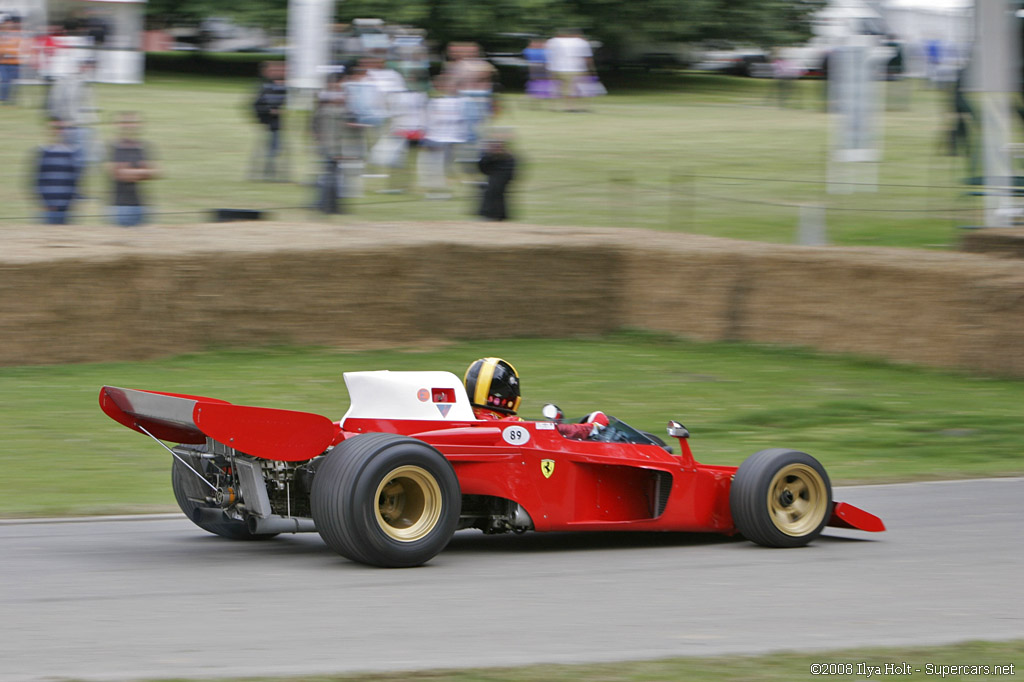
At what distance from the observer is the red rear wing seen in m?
5.91

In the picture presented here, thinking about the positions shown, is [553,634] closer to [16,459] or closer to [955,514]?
[955,514]

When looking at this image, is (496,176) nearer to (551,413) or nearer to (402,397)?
(551,413)

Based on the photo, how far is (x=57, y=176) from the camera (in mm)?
14000

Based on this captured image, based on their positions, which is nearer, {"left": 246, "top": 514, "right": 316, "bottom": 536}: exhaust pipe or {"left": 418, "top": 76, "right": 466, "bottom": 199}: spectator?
{"left": 246, "top": 514, "right": 316, "bottom": 536}: exhaust pipe

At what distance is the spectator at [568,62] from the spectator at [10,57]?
11071 mm

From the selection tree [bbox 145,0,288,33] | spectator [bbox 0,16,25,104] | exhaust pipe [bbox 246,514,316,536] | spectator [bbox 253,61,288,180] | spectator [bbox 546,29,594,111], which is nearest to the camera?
exhaust pipe [bbox 246,514,316,536]

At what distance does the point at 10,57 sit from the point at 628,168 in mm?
11870

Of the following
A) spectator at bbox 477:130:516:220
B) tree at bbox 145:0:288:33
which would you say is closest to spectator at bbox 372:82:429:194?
spectator at bbox 477:130:516:220

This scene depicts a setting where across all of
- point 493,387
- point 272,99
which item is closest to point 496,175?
point 272,99

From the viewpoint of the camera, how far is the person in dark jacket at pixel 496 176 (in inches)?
619

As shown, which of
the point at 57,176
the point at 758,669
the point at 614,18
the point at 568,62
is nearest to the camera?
the point at 758,669

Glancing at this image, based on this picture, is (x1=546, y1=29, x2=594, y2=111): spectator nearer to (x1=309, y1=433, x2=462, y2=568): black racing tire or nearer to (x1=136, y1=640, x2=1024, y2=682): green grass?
(x1=309, y1=433, x2=462, y2=568): black racing tire

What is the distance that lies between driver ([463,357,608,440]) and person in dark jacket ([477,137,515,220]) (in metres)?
8.94

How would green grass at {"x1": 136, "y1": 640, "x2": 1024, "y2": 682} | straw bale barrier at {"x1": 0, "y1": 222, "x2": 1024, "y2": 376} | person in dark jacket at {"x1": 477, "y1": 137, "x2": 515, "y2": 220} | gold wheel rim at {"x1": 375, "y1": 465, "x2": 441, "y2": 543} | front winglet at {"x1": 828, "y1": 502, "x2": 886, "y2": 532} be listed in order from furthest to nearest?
person in dark jacket at {"x1": 477, "y1": 137, "x2": 515, "y2": 220} < straw bale barrier at {"x1": 0, "y1": 222, "x2": 1024, "y2": 376} < front winglet at {"x1": 828, "y1": 502, "x2": 886, "y2": 532} < gold wheel rim at {"x1": 375, "y1": 465, "x2": 441, "y2": 543} < green grass at {"x1": 136, "y1": 640, "x2": 1024, "y2": 682}
